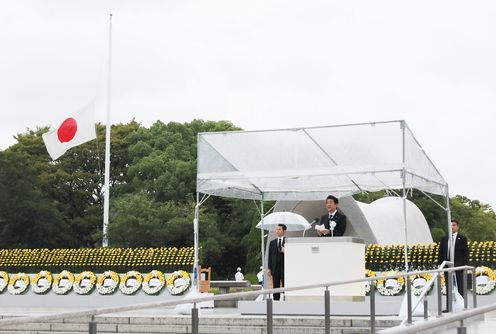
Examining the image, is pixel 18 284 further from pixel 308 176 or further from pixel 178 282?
pixel 308 176

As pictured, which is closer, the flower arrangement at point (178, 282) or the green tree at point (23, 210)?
the flower arrangement at point (178, 282)

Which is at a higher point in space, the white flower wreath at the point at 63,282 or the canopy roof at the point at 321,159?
the canopy roof at the point at 321,159

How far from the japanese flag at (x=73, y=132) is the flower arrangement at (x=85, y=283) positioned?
8.95 meters

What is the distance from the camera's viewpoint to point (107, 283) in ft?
85.7

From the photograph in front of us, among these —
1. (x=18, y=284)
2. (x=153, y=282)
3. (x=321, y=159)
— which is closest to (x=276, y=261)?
(x=321, y=159)

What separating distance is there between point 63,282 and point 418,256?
37.1 ft

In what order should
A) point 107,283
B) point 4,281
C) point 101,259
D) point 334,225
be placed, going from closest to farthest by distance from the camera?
point 334,225, point 107,283, point 101,259, point 4,281

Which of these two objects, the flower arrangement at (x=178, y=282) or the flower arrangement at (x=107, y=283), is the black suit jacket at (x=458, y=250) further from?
the flower arrangement at (x=107, y=283)

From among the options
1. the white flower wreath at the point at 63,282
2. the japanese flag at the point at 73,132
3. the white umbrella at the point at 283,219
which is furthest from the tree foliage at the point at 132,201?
the white umbrella at the point at 283,219

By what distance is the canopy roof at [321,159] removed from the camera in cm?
1642

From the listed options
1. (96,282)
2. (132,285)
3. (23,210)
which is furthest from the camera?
(23,210)

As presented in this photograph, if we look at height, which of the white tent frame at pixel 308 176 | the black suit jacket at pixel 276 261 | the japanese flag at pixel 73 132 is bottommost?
the black suit jacket at pixel 276 261

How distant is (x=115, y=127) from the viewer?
200ft

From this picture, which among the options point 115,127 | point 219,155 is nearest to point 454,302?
point 219,155
